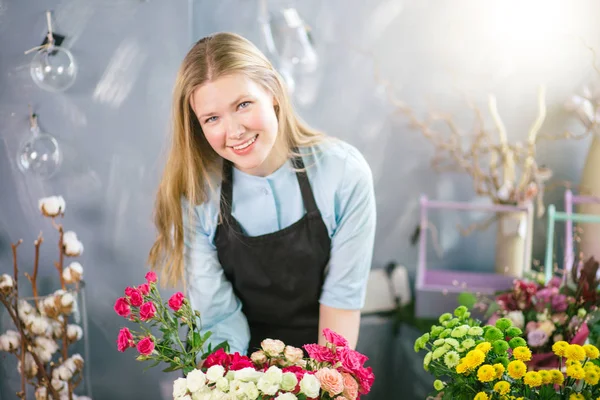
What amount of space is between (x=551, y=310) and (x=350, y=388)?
109 centimetres

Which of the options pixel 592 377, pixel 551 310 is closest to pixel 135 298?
pixel 592 377

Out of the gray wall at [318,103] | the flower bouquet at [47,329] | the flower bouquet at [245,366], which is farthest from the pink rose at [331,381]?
the gray wall at [318,103]

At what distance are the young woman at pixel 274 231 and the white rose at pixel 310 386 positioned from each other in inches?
25.5

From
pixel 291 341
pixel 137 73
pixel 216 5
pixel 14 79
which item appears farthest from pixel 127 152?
pixel 291 341

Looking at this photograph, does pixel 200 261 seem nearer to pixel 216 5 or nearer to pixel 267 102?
pixel 267 102

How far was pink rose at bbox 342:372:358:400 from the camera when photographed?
1041mm

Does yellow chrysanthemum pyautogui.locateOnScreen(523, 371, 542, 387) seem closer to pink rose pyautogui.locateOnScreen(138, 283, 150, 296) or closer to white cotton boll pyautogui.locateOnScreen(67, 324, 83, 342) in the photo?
pink rose pyautogui.locateOnScreen(138, 283, 150, 296)

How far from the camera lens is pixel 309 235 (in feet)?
5.47

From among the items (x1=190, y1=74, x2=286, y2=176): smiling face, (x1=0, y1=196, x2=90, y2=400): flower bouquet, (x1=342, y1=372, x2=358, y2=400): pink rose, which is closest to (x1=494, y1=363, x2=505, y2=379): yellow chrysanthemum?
(x1=342, y1=372, x2=358, y2=400): pink rose

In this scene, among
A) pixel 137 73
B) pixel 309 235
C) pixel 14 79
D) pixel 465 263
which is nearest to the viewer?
pixel 309 235

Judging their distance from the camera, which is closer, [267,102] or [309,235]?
[267,102]

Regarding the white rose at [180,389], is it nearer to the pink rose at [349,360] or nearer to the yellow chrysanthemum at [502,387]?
the pink rose at [349,360]

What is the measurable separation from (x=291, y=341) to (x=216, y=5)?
62.8 inches

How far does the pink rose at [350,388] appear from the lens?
1041mm
